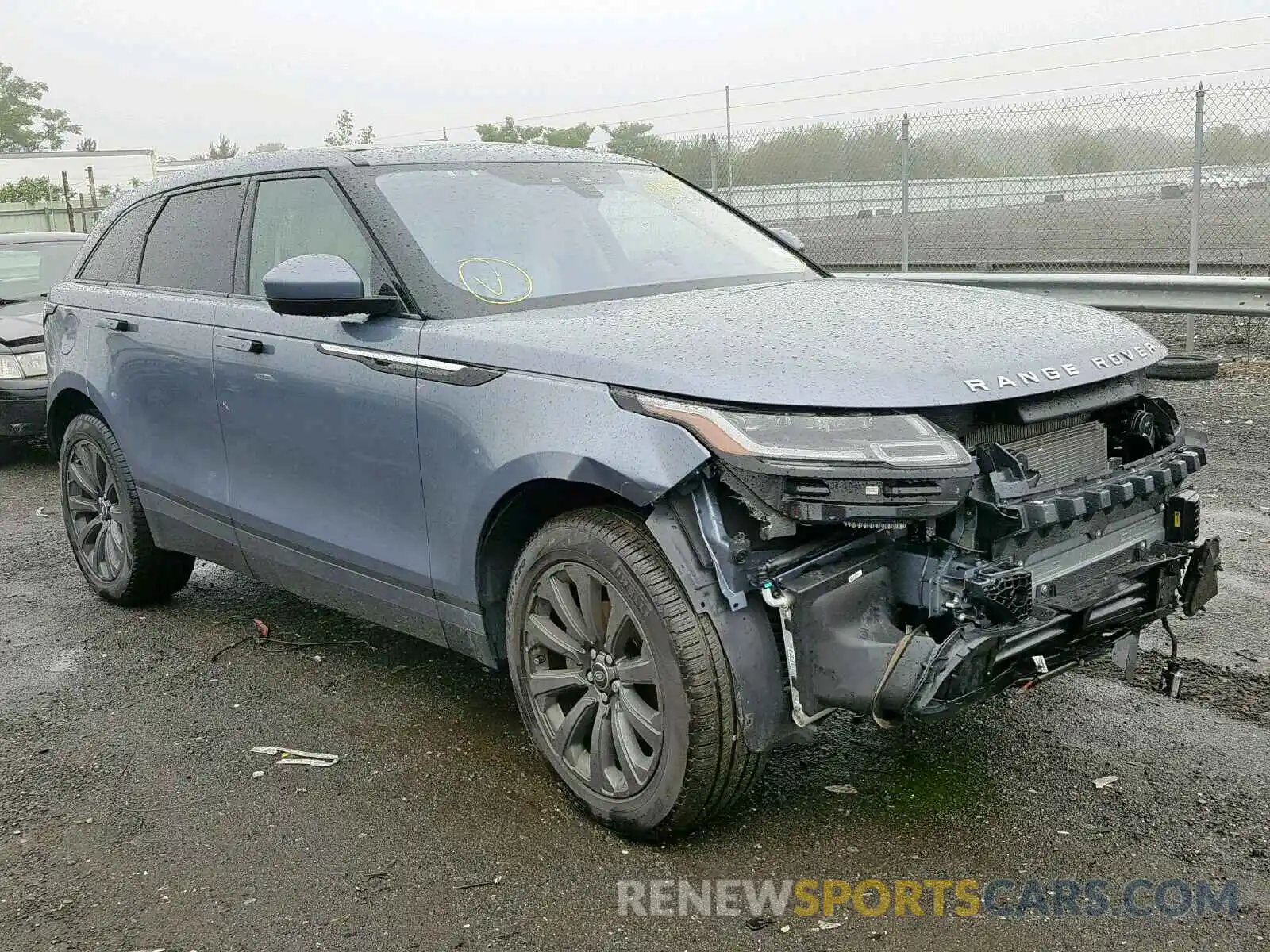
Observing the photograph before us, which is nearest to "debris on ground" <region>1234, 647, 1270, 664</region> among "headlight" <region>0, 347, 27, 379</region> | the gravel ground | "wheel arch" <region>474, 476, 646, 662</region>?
the gravel ground

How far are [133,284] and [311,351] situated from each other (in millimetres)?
1560

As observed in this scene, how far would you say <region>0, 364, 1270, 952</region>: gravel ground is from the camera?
2.88 meters

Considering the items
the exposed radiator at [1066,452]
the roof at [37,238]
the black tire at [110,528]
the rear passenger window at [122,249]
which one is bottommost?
the black tire at [110,528]

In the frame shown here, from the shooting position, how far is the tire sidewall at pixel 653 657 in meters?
2.96

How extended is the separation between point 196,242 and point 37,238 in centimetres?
619

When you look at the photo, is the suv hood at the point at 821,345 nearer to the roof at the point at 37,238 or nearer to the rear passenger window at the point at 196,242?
the rear passenger window at the point at 196,242

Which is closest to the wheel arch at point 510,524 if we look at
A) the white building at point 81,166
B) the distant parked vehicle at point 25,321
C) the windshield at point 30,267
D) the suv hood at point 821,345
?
the suv hood at point 821,345

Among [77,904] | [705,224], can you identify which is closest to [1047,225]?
[705,224]

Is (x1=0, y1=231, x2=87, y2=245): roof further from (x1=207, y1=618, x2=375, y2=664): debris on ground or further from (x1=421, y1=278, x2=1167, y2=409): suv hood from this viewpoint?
(x1=421, y1=278, x2=1167, y2=409): suv hood

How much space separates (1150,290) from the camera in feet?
28.1

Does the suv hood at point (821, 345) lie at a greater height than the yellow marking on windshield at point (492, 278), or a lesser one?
lesser

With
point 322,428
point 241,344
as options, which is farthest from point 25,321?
point 322,428

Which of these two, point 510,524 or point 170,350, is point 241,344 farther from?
point 510,524

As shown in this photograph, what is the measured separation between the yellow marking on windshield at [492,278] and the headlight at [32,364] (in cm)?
593
